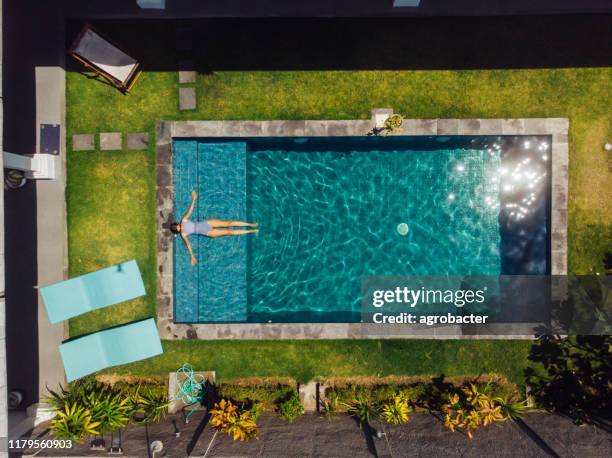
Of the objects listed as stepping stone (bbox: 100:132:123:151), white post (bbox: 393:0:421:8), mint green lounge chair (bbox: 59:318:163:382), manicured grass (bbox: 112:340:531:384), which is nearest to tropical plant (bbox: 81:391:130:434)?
mint green lounge chair (bbox: 59:318:163:382)

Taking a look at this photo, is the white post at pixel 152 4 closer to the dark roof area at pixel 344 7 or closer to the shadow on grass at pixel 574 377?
the dark roof area at pixel 344 7

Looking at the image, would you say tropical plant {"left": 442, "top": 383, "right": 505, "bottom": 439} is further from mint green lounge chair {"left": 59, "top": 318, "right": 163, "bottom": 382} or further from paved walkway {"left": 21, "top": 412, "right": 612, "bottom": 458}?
mint green lounge chair {"left": 59, "top": 318, "right": 163, "bottom": 382}

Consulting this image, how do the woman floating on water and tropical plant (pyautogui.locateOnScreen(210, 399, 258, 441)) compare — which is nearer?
tropical plant (pyautogui.locateOnScreen(210, 399, 258, 441))

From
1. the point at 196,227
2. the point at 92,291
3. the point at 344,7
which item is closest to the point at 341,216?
the point at 196,227

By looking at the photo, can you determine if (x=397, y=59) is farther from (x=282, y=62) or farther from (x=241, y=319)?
(x=241, y=319)

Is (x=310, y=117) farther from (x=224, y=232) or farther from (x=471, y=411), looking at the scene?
(x=471, y=411)

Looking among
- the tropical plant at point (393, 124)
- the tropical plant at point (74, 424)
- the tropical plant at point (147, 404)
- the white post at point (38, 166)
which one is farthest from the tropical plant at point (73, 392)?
the tropical plant at point (393, 124)
